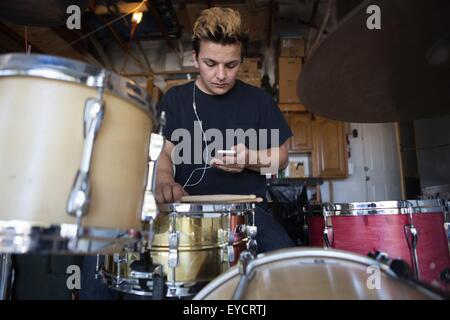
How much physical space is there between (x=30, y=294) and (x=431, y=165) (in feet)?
10.8

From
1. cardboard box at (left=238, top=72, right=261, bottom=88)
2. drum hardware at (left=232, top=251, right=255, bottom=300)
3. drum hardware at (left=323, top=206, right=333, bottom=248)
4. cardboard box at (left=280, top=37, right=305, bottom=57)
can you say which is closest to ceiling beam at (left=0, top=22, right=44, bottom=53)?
cardboard box at (left=238, top=72, right=261, bottom=88)

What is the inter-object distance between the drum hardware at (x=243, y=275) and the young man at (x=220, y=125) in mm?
523

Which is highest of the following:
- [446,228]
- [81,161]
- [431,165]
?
[431,165]

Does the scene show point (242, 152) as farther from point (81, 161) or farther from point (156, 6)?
point (156, 6)

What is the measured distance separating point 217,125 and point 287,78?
7.95 ft

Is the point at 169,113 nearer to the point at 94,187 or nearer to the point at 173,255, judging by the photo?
the point at 173,255

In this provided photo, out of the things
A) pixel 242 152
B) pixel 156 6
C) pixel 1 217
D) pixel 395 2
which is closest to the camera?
pixel 1 217

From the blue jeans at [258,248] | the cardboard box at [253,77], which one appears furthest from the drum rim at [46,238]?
the cardboard box at [253,77]

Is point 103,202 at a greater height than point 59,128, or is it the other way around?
point 59,128

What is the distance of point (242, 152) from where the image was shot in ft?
3.14

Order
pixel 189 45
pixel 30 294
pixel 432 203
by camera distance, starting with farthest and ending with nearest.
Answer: pixel 189 45 < pixel 30 294 < pixel 432 203

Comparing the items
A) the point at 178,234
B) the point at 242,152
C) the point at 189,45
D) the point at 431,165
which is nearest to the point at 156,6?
the point at 189,45

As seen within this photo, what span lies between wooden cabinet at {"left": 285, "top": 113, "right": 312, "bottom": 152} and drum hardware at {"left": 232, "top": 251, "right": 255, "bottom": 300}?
10.7 feet

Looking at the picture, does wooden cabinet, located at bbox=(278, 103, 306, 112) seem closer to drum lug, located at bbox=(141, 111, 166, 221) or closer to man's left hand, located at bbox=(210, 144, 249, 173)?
man's left hand, located at bbox=(210, 144, 249, 173)
